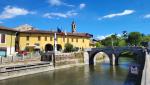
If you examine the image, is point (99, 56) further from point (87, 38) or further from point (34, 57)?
point (34, 57)

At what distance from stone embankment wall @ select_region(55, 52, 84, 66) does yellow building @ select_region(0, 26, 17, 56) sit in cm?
989

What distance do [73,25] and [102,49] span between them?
37.6 m

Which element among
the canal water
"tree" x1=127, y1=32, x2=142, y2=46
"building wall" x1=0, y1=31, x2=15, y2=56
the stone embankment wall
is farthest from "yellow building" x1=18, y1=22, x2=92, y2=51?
"tree" x1=127, y1=32, x2=142, y2=46

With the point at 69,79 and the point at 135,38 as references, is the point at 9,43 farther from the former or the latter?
the point at 135,38

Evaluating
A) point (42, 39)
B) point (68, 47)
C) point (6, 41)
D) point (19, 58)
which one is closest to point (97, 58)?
point (68, 47)

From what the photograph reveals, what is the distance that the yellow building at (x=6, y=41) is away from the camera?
164ft

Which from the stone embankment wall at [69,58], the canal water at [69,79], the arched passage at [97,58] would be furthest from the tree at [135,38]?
the canal water at [69,79]

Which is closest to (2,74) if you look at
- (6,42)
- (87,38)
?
(6,42)

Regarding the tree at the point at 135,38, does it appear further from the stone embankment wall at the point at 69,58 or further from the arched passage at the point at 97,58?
the stone embankment wall at the point at 69,58

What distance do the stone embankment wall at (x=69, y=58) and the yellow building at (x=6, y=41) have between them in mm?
9894

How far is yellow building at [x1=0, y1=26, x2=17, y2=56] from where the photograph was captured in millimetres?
49928

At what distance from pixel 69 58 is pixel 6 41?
15817 millimetres

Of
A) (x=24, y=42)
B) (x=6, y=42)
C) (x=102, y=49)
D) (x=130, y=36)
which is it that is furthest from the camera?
(x=130, y=36)

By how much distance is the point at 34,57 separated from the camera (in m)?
52.2
